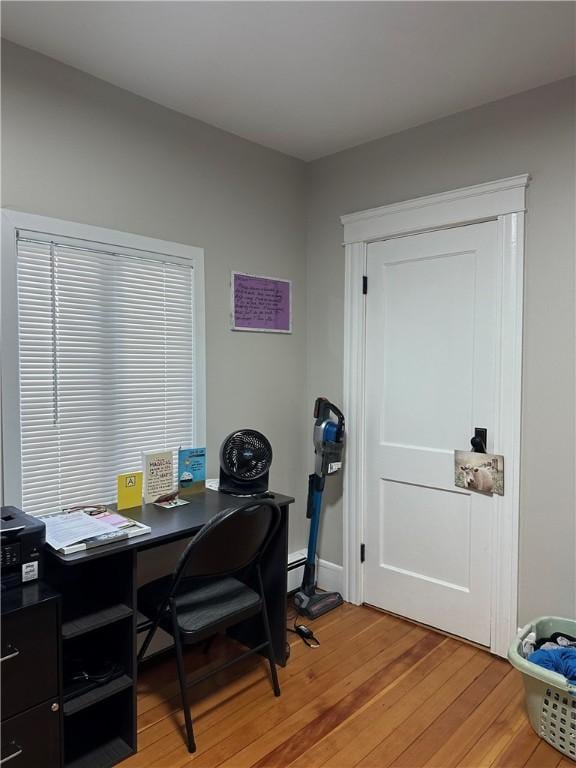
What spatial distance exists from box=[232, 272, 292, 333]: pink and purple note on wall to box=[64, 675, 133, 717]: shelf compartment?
1709mm

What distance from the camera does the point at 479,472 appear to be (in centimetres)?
258

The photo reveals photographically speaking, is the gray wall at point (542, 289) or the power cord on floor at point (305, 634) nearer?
the gray wall at point (542, 289)

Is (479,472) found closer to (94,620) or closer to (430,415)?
(430,415)

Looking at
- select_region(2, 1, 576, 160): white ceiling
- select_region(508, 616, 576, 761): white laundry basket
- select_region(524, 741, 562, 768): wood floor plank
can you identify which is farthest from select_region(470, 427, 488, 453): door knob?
select_region(2, 1, 576, 160): white ceiling

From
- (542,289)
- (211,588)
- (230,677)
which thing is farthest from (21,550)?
(542,289)

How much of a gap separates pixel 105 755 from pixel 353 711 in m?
0.95

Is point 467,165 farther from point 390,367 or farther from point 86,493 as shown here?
point 86,493

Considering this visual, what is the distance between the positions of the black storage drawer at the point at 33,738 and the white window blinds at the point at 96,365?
753mm

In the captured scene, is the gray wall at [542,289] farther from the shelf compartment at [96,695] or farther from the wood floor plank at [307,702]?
the shelf compartment at [96,695]

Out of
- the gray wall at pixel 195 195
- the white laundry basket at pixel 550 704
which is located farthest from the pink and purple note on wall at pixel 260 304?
the white laundry basket at pixel 550 704

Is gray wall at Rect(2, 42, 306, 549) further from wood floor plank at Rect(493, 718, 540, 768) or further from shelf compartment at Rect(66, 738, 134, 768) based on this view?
wood floor plank at Rect(493, 718, 540, 768)

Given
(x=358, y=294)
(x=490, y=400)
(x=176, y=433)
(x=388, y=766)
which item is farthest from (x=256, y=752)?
(x=358, y=294)

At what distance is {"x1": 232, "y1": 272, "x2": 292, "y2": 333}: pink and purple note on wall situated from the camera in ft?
9.50

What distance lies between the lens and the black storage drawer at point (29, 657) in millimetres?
1573
